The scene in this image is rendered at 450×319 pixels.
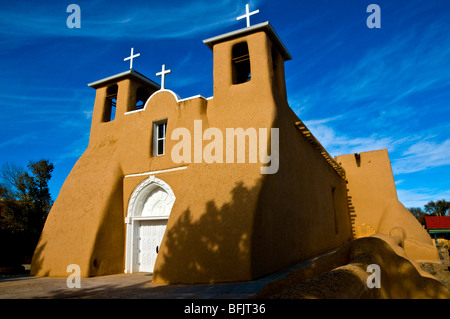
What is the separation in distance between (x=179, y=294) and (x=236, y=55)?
9.98 metres

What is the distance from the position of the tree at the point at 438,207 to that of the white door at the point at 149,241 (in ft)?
170

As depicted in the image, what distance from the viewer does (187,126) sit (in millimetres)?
10867

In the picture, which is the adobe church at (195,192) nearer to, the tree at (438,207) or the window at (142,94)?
the window at (142,94)

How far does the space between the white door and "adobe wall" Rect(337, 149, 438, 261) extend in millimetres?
13555

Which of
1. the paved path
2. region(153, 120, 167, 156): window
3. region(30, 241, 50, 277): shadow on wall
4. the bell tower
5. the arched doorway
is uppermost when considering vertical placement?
the bell tower

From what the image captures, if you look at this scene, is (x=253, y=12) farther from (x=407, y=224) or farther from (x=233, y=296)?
(x=407, y=224)

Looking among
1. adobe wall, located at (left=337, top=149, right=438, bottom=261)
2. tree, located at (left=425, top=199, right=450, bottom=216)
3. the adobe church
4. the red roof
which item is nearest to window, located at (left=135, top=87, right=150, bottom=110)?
the adobe church

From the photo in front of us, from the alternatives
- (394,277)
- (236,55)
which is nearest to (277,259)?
(394,277)

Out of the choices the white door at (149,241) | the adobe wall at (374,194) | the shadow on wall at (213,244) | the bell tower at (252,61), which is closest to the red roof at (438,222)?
the adobe wall at (374,194)

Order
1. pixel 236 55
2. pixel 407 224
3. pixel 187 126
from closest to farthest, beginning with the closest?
pixel 187 126
pixel 236 55
pixel 407 224

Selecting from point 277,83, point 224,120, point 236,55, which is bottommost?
point 224,120

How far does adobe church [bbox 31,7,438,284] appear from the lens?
8.05m

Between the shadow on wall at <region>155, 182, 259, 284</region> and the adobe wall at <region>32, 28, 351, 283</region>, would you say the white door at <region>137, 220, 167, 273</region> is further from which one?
the shadow on wall at <region>155, 182, 259, 284</region>

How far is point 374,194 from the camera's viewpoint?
1966 centimetres
